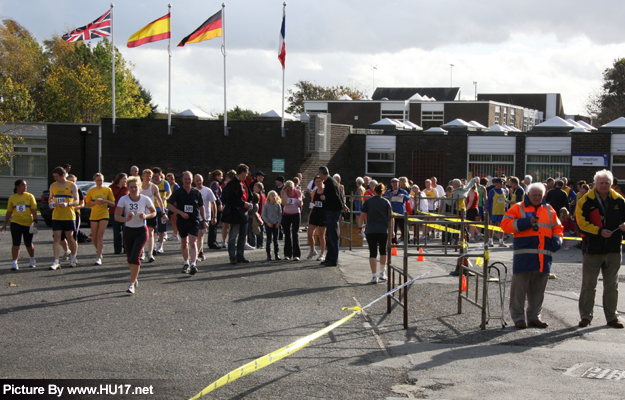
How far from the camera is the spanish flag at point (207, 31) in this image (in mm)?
22844

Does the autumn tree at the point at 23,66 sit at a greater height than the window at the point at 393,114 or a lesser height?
greater

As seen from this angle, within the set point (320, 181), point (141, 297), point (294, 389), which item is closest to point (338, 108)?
point (320, 181)

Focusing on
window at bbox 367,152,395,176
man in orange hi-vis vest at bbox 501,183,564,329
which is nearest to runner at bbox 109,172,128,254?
man in orange hi-vis vest at bbox 501,183,564,329

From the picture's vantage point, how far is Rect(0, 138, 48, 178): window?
101 ft

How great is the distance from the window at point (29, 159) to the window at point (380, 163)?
56.0 ft

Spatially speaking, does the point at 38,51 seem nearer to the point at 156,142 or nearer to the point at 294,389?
the point at 156,142

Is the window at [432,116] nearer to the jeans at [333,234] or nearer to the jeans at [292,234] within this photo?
the jeans at [292,234]

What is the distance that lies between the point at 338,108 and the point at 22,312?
160 feet

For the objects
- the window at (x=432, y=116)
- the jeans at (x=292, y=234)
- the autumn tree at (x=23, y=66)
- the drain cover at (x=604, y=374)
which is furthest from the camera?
the window at (x=432, y=116)

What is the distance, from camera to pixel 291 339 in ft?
21.4

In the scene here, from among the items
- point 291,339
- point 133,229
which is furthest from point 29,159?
point 291,339

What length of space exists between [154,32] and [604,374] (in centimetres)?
2227

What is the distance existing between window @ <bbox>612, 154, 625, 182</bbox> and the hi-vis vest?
72.5 ft

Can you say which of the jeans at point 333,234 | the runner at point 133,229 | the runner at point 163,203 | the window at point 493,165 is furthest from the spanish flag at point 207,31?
the runner at point 133,229
